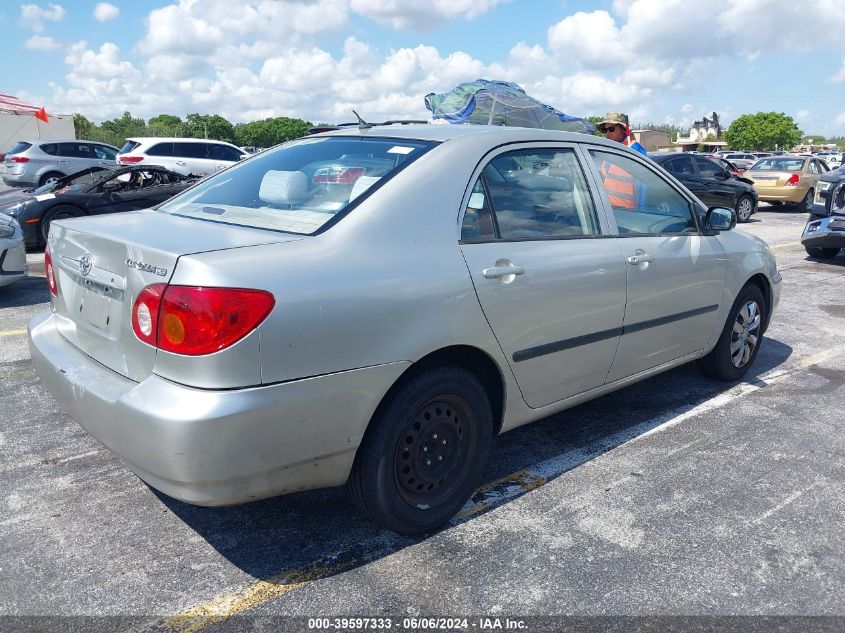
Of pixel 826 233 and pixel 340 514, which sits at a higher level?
pixel 826 233

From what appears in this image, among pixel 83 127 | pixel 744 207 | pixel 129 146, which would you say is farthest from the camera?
pixel 83 127

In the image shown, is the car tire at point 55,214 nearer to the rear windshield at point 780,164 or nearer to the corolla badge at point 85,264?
the corolla badge at point 85,264

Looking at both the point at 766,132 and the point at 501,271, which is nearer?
the point at 501,271

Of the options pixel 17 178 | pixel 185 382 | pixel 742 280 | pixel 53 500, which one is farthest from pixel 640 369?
pixel 17 178

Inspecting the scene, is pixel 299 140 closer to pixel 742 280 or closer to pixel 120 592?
pixel 120 592

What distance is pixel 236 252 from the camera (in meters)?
2.43

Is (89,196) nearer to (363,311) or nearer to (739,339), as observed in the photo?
(739,339)

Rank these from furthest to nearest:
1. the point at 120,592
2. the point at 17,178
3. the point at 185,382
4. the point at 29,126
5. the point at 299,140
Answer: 1. the point at 29,126
2. the point at 17,178
3. the point at 299,140
4. the point at 120,592
5. the point at 185,382

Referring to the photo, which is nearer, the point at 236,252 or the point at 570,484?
the point at 236,252

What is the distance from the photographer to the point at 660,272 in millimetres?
3820

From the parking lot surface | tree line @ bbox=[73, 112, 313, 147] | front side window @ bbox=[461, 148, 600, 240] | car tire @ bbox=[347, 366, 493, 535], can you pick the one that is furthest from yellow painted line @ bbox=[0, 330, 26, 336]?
tree line @ bbox=[73, 112, 313, 147]

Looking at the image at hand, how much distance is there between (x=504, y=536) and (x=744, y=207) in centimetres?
1549

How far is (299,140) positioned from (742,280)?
9.50ft

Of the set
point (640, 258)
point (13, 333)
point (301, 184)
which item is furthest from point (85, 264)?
point (13, 333)
